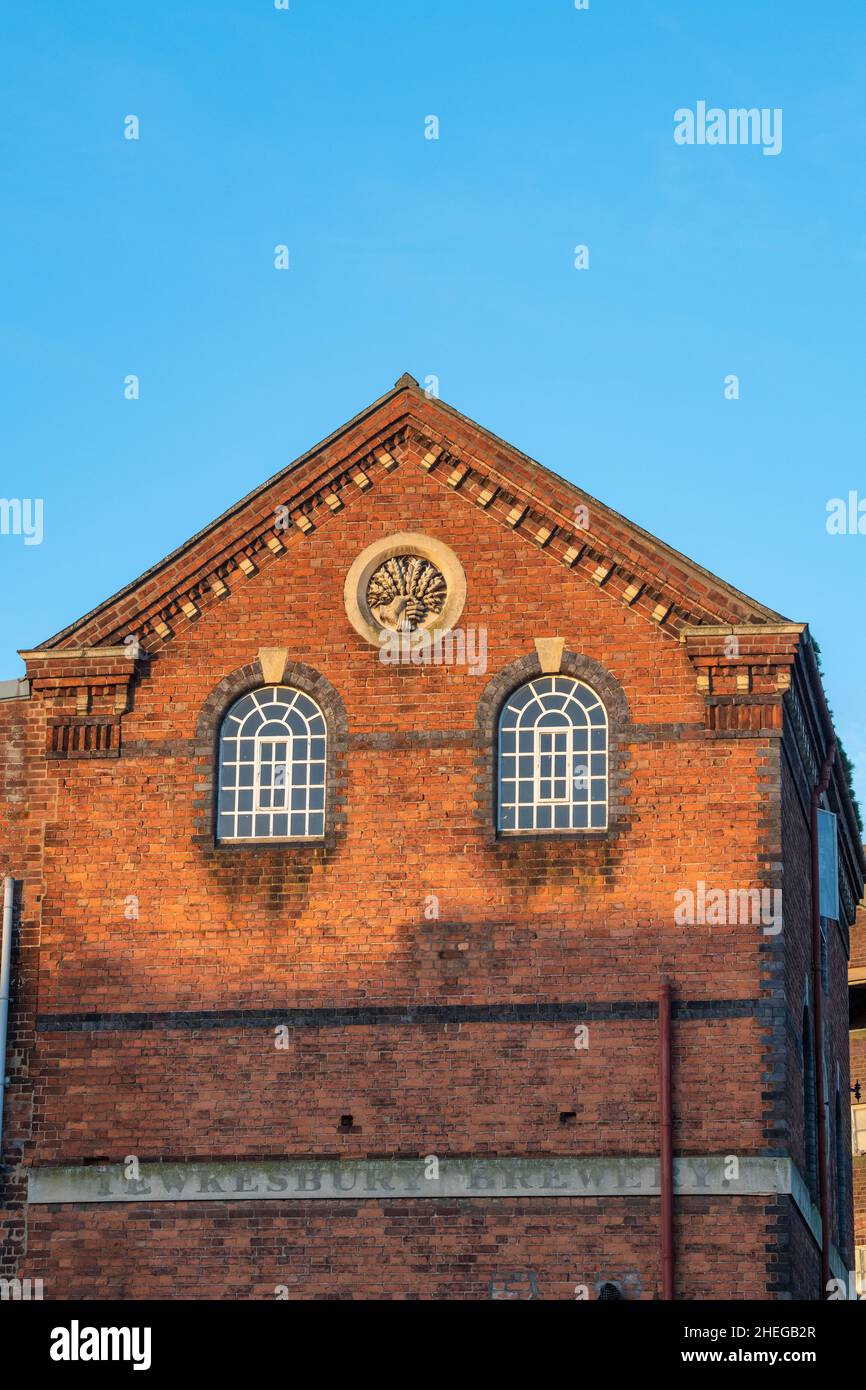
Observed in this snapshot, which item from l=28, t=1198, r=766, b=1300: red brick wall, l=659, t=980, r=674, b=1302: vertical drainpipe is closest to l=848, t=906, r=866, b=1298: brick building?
l=659, t=980, r=674, b=1302: vertical drainpipe

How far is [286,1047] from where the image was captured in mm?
26734

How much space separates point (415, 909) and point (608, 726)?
10.9ft

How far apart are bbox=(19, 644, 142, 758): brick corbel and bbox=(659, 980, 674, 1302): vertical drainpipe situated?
25.9ft

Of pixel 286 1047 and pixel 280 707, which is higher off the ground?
pixel 280 707

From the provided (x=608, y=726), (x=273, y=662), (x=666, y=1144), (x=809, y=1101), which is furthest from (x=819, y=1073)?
(x=273, y=662)

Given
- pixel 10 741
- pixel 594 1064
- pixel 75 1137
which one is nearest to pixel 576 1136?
pixel 594 1064

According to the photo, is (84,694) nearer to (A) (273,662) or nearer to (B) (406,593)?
(A) (273,662)

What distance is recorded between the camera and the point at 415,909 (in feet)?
88.6

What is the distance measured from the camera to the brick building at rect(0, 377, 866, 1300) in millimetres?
25750

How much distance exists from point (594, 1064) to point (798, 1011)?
3151 mm

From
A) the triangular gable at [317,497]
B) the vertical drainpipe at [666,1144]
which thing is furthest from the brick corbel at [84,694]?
the vertical drainpipe at [666,1144]

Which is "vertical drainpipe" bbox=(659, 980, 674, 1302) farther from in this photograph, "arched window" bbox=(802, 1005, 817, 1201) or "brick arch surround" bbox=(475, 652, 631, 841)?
"arched window" bbox=(802, 1005, 817, 1201)
